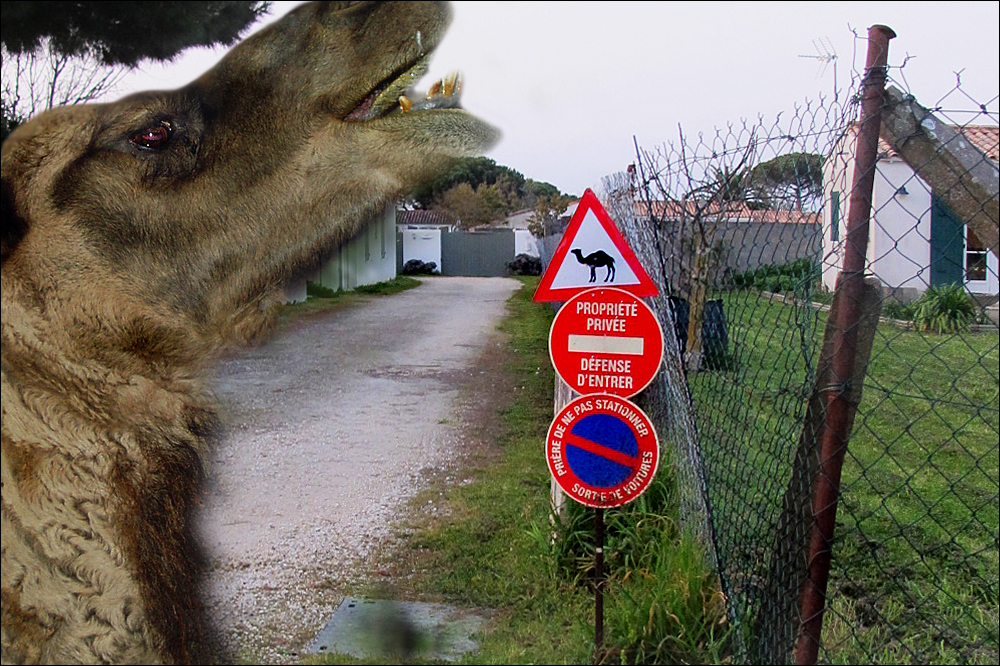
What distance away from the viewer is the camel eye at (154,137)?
234cm

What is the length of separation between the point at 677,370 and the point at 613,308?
768 millimetres

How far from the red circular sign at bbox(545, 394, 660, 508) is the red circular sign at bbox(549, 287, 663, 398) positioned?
0.18m

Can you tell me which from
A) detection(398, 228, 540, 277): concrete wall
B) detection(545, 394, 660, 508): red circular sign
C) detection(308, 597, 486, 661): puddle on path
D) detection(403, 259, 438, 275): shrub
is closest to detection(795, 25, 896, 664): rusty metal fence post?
detection(545, 394, 660, 508): red circular sign

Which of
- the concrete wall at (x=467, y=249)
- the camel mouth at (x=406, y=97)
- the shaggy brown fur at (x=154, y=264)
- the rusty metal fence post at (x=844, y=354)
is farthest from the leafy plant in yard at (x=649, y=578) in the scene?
the concrete wall at (x=467, y=249)

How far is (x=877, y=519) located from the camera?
467cm

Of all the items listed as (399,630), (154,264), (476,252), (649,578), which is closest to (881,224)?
(649,578)

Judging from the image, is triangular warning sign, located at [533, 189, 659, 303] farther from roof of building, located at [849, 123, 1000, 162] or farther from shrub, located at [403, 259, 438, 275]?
shrub, located at [403, 259, 438, 275]

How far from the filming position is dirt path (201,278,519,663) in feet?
13.1

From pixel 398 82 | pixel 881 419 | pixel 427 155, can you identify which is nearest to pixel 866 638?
pixel 427 155

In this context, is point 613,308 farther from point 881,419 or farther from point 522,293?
point 522,293

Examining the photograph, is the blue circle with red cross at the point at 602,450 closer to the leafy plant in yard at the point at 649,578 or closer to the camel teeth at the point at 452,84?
the leafy plant in yard at the point at 649,578

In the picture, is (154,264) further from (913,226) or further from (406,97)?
(913,226)

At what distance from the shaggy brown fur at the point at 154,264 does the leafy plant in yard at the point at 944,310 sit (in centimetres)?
142

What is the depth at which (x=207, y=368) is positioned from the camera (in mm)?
2465
